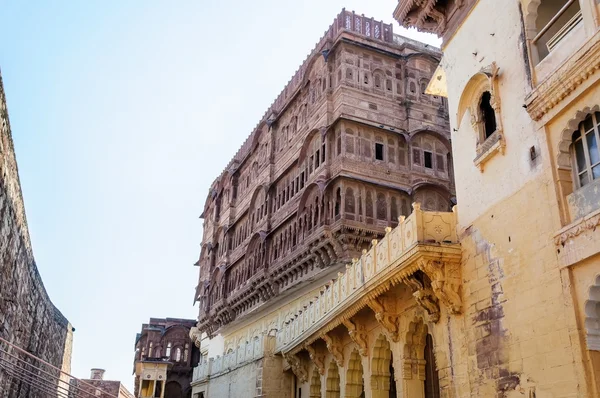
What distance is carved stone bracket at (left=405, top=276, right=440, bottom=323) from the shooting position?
36.4 feet

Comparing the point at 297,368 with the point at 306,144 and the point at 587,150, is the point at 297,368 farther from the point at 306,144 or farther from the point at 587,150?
the point at 587,150

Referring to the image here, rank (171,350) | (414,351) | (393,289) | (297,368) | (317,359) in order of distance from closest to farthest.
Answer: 1. (414,351)
2. (393,289)
3. (317,359)
4. (297,368)
5. (171,350)

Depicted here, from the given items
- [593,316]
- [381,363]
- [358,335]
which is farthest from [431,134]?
[593,316]

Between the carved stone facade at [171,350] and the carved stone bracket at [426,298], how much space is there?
128ft

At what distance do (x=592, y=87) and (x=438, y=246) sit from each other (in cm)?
394

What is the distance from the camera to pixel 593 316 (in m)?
7.72

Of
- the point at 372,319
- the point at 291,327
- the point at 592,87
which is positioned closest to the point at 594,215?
the point at 592,87

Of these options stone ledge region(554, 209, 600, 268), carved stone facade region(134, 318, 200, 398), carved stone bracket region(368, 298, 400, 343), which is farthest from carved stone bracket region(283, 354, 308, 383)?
carved stone facade region(134, 318, 200, 398)

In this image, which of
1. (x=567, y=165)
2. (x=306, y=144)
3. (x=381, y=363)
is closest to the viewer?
(x=567, y=165)

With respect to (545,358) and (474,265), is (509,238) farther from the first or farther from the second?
(545,358)

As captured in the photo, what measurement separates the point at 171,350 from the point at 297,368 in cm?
3479

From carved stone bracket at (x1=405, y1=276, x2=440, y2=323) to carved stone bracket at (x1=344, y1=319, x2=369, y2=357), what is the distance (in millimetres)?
3362

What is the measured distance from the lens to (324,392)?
16.9m

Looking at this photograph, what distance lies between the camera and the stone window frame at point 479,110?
34.1ft
